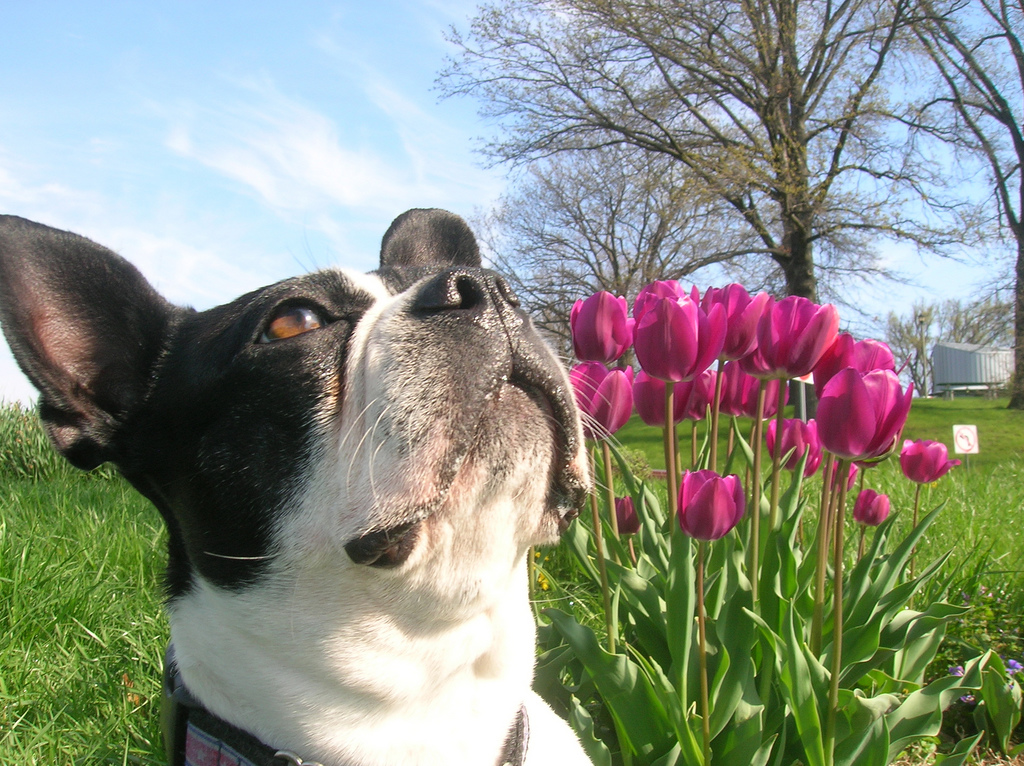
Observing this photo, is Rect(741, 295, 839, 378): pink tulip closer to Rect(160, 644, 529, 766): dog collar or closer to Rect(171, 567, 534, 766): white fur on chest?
Rect(171, 567, 534, 766): white fur on chest

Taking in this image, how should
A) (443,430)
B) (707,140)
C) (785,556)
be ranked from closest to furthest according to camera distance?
(443,430) → (785,556) → (707,140)

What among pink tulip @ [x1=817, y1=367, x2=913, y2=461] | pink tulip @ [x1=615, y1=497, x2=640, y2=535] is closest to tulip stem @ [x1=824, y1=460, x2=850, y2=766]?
pink tulip @ [x1=817, y1=367, x2=913, y2=461]

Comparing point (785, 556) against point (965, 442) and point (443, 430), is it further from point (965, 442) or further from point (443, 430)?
point (965, 442)

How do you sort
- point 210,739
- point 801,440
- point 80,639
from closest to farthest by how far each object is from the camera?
1. point 210,739
2. point 801,440
3. point 80,639

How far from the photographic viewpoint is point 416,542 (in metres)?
1.57

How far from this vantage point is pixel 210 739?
175 cm

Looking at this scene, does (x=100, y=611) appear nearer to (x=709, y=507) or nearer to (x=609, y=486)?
(x=609, y=486)

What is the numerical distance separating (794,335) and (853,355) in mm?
270

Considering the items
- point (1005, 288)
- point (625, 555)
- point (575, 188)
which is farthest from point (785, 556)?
point (575, 188)

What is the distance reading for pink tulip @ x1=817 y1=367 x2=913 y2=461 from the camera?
1775mm

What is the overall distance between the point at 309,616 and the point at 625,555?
121cm

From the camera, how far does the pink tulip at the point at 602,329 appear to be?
2.13 meters

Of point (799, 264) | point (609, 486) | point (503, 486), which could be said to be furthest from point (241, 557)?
point (799, 264)

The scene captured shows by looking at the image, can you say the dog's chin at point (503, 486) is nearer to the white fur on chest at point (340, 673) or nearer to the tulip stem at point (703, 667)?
the white fur on chest at point (340, 673)
